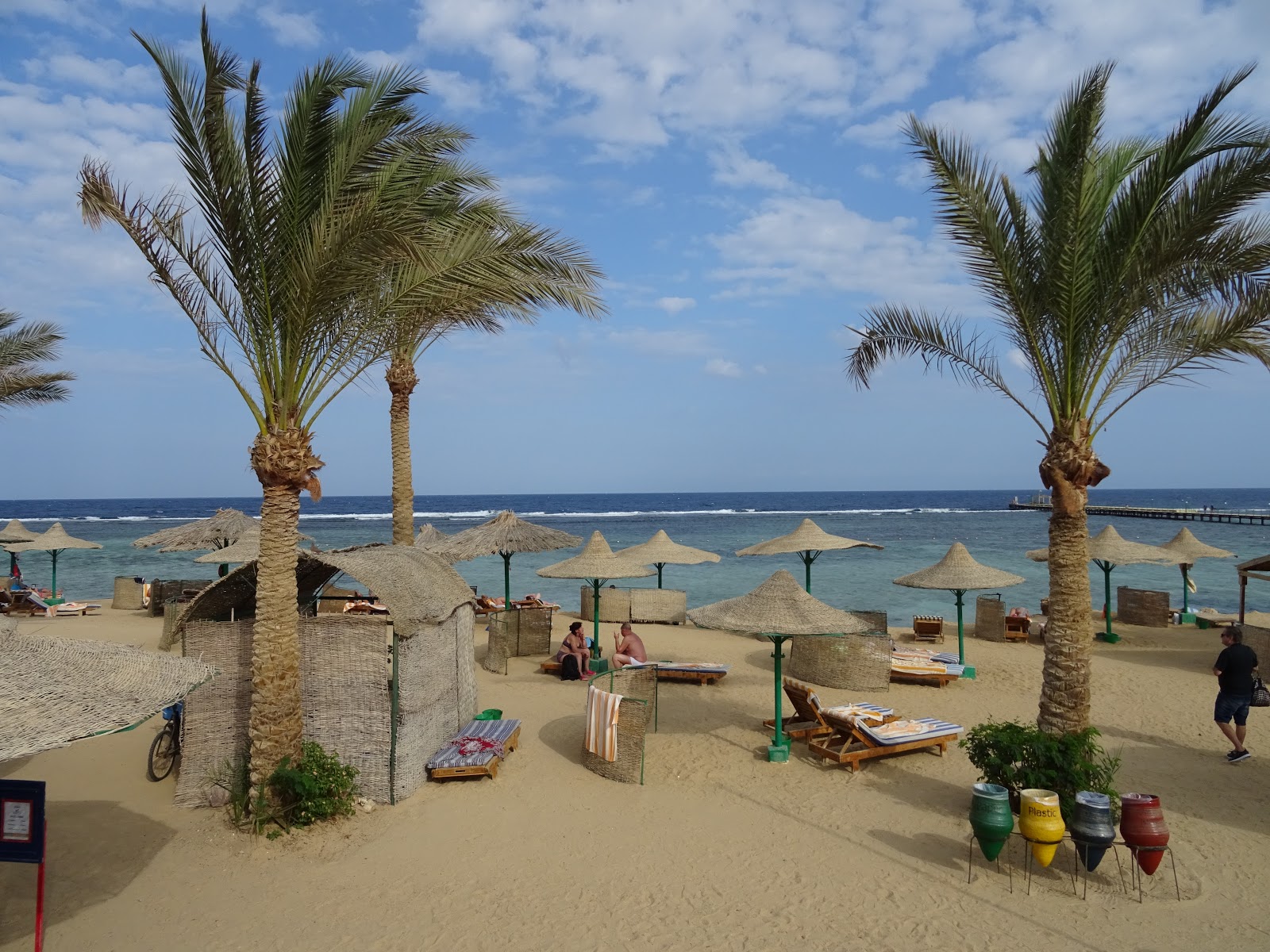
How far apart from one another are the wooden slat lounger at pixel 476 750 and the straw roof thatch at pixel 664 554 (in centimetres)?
699

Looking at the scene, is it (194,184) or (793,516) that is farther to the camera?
(793,516)

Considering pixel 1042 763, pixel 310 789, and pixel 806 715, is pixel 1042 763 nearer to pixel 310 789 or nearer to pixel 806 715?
pixel 806 715

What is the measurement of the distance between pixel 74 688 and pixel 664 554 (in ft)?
43.7

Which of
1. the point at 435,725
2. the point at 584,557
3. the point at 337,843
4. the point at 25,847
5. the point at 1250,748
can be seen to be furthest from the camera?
the point at 584,557

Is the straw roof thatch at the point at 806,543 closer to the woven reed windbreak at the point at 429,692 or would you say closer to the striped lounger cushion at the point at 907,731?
the striped lounger cushion at the point at 907,731

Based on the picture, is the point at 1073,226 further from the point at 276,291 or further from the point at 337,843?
the point at 337,843

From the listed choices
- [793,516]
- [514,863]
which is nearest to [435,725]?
[514,863]

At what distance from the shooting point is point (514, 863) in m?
6.59

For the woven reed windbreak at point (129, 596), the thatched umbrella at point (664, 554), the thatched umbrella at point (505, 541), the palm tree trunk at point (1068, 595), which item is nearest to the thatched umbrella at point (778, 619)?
the palm tree trunk at point (1068, 595)

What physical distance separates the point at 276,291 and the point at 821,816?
6.98 metres

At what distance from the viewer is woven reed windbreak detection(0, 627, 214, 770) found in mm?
4367

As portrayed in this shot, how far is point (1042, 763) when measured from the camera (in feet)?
21.6

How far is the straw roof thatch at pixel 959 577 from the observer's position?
1365cm

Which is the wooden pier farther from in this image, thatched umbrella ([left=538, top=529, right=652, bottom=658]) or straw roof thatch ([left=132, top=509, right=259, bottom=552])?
straw roof thatch ([left=132, top=509, right=259, bottom=552])
